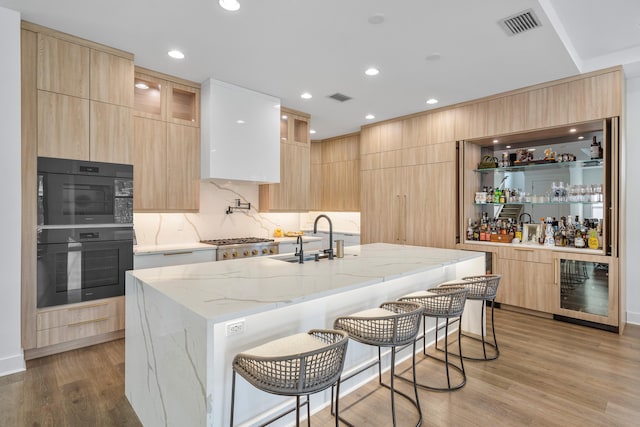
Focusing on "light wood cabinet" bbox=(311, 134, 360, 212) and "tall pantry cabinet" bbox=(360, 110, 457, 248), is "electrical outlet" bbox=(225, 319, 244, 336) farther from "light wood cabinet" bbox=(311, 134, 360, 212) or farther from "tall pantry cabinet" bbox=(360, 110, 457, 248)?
"light wood cabinet" bbox=(311, 134, 360, 212)

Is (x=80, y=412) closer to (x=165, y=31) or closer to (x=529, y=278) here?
(x=165, y=31)

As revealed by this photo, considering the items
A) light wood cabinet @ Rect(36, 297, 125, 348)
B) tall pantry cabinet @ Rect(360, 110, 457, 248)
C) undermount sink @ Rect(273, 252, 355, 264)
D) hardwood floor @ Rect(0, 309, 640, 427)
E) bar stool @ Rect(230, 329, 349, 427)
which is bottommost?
hardwood floor @ Rect(0, 309, 640, 427)

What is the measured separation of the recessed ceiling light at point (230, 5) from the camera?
2476 mm

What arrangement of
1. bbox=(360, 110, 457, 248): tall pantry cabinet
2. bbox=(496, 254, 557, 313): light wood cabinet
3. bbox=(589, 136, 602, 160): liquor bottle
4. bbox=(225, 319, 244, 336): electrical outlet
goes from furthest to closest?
bbox=(360, 110, 457, 248): tall pantry cabinet
bbox=(496, 254, 557, 313): light wood cabinet
bbox=(589, 136, 602, 160): liquor bottle
bbox=(225, 319, 244, 336): electrical outlet

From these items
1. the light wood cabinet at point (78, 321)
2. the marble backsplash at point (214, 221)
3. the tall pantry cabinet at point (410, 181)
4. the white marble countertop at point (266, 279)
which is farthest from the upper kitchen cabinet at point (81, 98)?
the tall pantry cabinet at point (410, 181)

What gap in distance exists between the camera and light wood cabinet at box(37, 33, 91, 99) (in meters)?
2.90

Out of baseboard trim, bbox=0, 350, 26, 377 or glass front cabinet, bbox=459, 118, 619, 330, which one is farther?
glass front cabinet, bbox=459, 118, 619, 330

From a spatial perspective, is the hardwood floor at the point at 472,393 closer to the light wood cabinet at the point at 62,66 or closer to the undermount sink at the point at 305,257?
the undermount sink at the point at 305,257

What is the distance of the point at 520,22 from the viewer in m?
2.74

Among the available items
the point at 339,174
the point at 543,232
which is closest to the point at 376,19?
the point at 543,232

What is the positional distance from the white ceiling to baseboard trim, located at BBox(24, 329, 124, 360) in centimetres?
277

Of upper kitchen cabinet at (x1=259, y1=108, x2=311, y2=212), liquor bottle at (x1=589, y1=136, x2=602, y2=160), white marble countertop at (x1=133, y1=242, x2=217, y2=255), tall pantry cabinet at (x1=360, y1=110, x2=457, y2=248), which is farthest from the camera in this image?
upper kitchen cabinet at (x1=259, y1=108, x2=311, y2=212)

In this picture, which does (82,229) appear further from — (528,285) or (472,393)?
(528,285)

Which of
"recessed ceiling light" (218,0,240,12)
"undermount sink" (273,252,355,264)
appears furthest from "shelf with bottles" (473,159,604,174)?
"recessed ceiling light" (218,0,240,12)
